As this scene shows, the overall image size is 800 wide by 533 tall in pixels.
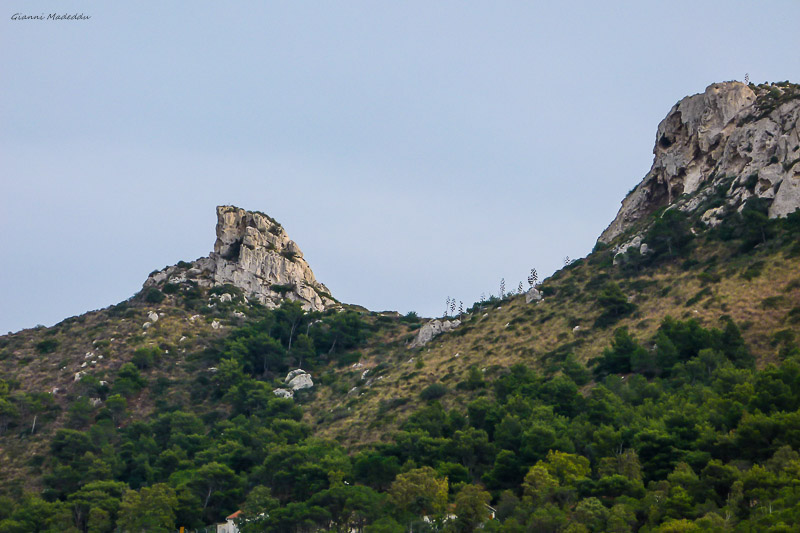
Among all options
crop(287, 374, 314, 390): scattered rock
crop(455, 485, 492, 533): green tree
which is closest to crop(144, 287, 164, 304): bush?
crop(287, 374, 314, 390): scattered rock

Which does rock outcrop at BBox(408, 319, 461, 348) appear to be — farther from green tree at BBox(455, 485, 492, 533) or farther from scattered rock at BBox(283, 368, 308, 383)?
green tree at BBox(455, 485, 492, 533)

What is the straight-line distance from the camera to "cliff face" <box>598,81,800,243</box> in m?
76.9

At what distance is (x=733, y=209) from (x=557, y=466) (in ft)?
127

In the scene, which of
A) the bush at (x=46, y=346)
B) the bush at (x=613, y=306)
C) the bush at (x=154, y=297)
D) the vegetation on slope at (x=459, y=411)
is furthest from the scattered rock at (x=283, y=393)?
the bush at (x=613, y=306)

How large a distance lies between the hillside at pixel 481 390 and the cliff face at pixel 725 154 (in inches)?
10.5

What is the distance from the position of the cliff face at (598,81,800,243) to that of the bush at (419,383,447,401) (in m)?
31.1

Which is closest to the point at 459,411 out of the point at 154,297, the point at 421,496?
the point at 421,496

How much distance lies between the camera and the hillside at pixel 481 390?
4841cm

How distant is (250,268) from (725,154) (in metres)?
63.2

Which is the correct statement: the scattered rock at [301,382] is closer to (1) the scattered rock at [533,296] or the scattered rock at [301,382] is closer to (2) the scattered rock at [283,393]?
(2) the scattered rock at [283,393]

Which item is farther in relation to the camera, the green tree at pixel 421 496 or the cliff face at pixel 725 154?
the cliff face at pixel 725 154

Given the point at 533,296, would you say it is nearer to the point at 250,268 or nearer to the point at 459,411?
the point at 459,411

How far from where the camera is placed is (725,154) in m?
85.6

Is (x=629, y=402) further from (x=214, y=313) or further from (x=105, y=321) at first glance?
(x=105, y=321)
